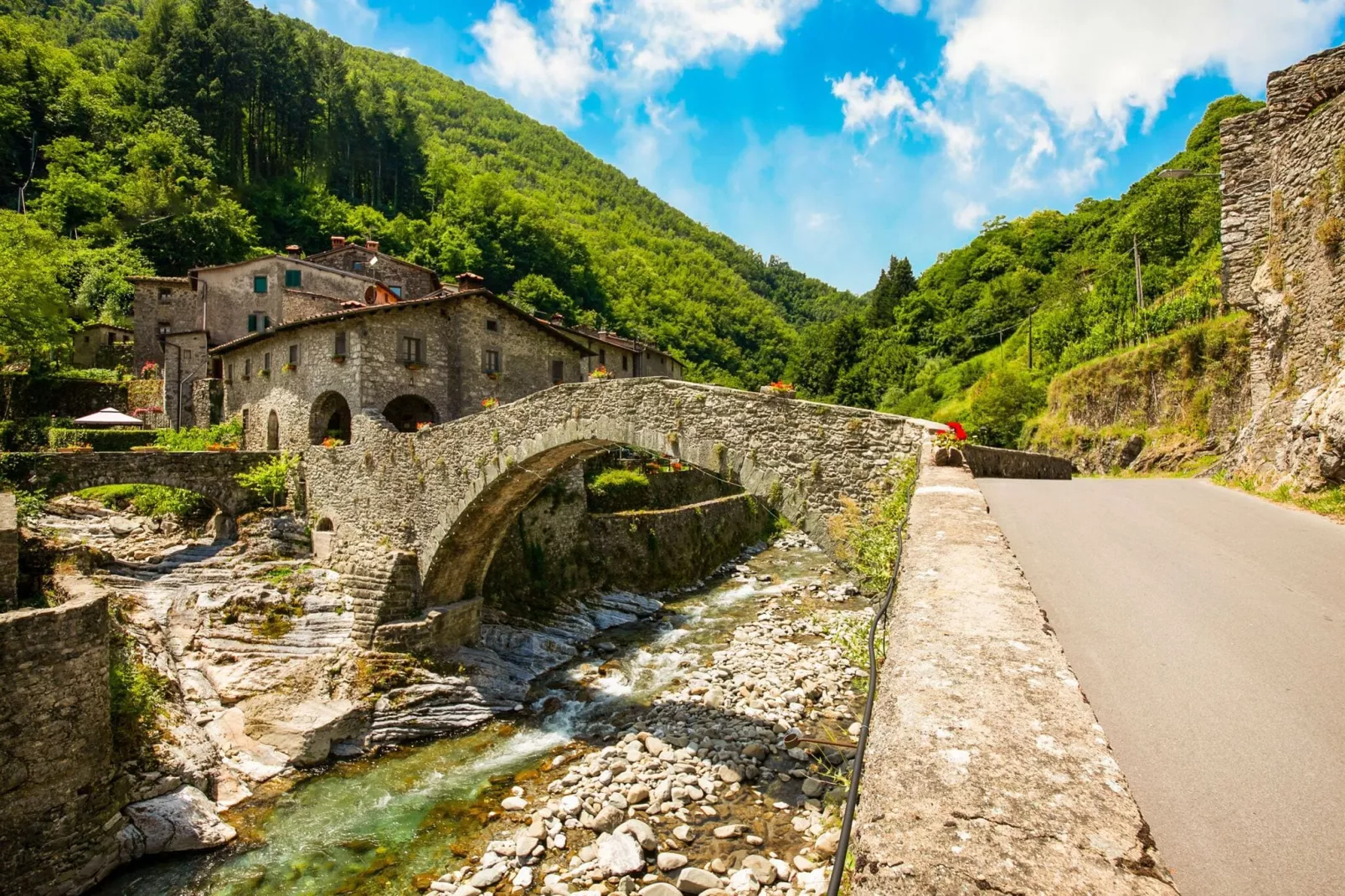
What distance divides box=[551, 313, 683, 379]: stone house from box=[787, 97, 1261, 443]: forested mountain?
1883cm

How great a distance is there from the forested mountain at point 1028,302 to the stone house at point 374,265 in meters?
31.4

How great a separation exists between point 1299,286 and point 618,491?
18.9 metres

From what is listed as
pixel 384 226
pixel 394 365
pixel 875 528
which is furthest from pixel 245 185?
pixel 875 528

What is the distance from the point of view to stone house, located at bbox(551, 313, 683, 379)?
32.5 meters

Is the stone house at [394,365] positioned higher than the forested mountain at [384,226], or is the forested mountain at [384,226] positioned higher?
the forested mountain at [384,226]

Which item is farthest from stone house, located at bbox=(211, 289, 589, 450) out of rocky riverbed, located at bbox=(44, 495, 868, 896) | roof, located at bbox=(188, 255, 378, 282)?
roof, located at bbox=(188, 255, 378, 282)

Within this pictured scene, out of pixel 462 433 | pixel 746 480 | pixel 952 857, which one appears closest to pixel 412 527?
pixel 462 433

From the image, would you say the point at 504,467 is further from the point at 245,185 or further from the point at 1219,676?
the point at 245,185

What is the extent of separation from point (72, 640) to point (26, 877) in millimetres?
3028

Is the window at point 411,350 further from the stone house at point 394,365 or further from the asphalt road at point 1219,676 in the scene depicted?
the asphalt road at point 1219,676

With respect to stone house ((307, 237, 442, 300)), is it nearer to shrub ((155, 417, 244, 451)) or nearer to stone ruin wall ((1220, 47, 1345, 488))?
shrub ((155, 417, 244, 451))

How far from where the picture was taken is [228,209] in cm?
4503

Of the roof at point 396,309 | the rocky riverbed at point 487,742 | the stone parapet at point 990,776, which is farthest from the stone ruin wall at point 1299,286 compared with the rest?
the roof at point 396,309

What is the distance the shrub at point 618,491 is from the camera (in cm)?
2306
